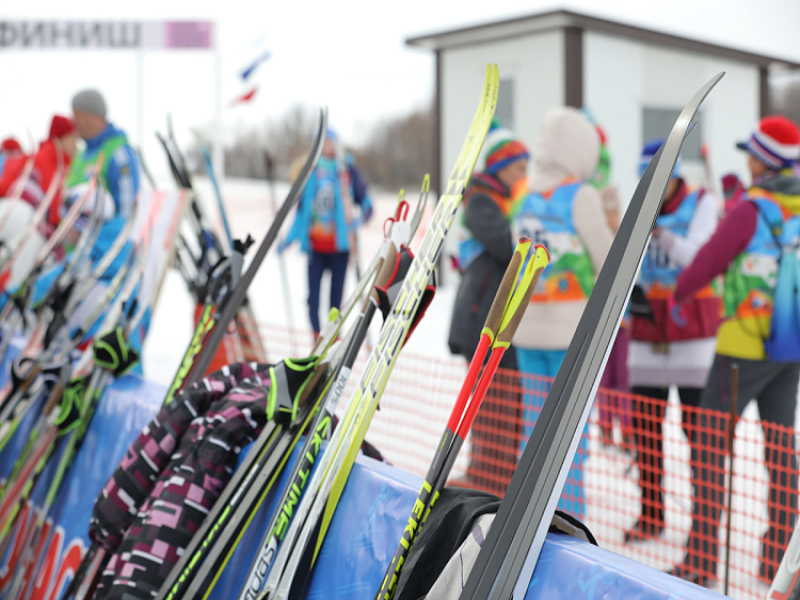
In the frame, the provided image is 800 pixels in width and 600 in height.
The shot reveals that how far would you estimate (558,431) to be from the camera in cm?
96

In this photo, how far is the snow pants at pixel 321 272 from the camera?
6055 millimetres

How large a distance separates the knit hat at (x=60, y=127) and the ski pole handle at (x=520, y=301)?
4333 mm

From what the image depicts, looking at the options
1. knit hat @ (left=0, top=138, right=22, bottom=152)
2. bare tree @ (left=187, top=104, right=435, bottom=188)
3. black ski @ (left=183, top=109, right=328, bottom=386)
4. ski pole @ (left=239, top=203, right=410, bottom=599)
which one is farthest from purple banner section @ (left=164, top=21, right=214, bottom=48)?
bare tree @ (left=187, top=104, right=435, bottom=188)

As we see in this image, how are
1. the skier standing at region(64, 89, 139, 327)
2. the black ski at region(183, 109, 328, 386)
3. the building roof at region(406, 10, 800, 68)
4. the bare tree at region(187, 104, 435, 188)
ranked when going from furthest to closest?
the bare tree at region(187, 104, 435, 188) → the building roof at region(406, 10, 800, 68) → the skier standing at region(64, 89, 139, 327) → the black ski at region(183, 109, 328, 386)

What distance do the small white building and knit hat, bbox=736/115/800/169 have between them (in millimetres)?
5512

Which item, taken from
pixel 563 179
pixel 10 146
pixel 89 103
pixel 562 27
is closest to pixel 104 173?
pixel 89 103

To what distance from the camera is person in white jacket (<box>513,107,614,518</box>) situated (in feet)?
8.82

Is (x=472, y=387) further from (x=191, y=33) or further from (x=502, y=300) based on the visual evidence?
(x=191, y=33)

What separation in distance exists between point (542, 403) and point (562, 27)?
6.00 m

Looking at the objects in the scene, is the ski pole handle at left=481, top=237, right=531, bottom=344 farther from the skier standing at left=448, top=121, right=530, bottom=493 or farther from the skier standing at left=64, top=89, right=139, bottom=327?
the skier standing at left=64, top=89, right=139, bottom=327

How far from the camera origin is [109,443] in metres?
2.12

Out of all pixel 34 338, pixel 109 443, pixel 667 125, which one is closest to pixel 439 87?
pixel 667 125

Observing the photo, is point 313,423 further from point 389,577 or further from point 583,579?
point 583,579

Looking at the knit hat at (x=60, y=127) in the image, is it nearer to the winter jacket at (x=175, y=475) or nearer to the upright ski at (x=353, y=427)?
the winter jacket at (x=175, y=475)
